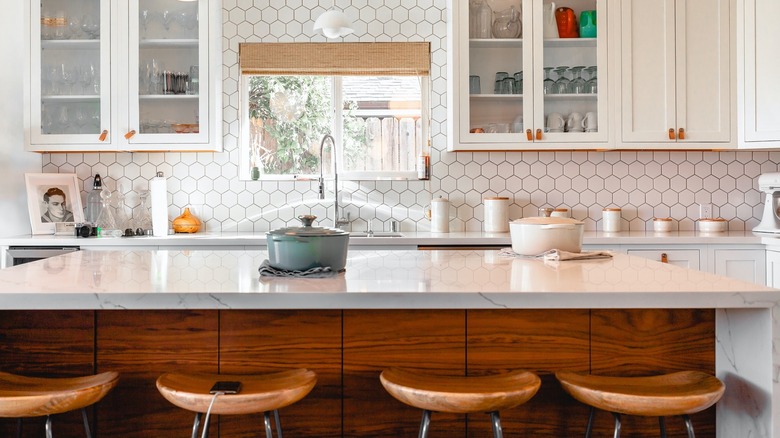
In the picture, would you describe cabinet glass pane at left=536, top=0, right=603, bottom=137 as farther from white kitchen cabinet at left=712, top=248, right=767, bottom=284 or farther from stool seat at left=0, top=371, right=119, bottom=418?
stool seat at left=0, top=371, right=119, bottom=418

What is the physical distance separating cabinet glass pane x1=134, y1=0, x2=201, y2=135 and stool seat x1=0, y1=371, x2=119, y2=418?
2.33 meters

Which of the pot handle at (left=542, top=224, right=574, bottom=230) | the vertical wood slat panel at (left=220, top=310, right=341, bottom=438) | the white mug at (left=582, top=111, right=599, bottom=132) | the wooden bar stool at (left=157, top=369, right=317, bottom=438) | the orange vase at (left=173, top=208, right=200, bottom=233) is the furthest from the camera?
the orange vase at (left=173, top=208, right=200, bottom=233)

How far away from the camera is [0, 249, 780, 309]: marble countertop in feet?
4.99

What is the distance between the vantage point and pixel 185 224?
13.0 ft

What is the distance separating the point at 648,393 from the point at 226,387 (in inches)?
39.5

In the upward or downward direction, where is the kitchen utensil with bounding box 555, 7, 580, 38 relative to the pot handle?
upward

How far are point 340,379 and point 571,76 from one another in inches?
103

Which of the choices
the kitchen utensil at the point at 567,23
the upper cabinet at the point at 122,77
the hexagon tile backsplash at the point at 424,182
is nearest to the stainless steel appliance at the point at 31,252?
the upper cabinet at the point at 122,77

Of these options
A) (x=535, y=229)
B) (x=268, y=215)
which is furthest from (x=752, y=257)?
(x=268, y=215)

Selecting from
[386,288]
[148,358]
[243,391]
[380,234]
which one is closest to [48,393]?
[148,358]

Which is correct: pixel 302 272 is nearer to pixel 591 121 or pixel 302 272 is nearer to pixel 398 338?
pixel 398 338

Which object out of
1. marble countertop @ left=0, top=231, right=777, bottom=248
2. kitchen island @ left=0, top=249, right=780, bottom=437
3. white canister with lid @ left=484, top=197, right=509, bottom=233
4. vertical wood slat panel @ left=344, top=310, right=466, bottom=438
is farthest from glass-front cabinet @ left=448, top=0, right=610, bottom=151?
vertical wood slat panel @ left=344, top=310, right=466, bottom=438

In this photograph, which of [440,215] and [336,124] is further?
[336,124]

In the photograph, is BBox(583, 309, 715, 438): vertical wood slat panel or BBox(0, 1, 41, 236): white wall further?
BBox(0, 1, 41, 236): white wall
